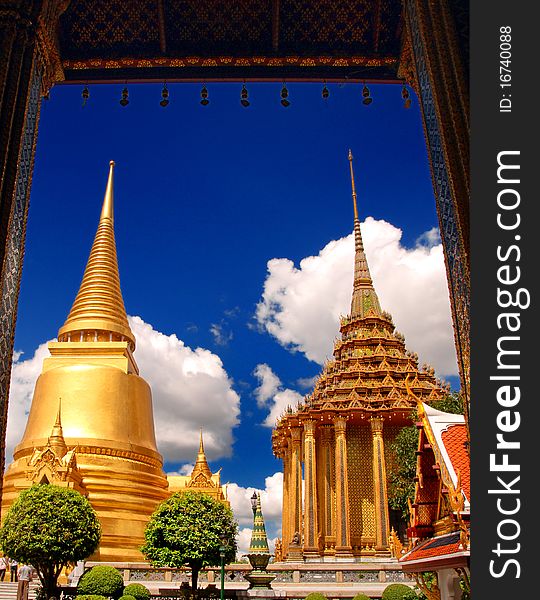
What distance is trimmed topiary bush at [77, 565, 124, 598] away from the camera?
1519cm

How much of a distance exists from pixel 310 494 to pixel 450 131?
66.6 feet

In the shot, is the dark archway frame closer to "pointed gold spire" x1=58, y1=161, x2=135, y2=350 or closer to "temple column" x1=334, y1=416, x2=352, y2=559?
"temple column" x1=334, y1=416, x2=352, y2=559

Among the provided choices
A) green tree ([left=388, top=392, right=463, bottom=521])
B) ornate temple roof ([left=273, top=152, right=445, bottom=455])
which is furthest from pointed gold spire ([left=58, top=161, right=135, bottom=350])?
green tree ([left=388, top=392, right=463, bottom=521])

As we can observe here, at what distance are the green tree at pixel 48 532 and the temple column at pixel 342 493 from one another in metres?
9.43

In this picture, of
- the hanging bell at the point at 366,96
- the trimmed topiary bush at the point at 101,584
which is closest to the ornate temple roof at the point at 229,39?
the hanging bell at the point at 366,96

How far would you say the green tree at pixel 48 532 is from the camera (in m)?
14.7

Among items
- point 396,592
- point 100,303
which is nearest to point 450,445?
point 396,592

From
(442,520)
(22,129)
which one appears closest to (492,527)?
(22,129)

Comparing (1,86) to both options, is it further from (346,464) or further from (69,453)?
(346,464)

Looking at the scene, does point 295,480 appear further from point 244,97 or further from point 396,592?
point 244,97

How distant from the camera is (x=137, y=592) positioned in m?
15.6

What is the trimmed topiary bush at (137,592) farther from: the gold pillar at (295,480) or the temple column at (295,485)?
the gold pillar at (295,480)

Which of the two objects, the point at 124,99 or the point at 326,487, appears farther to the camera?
the point at 326,487

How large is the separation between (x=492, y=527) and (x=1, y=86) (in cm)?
461
